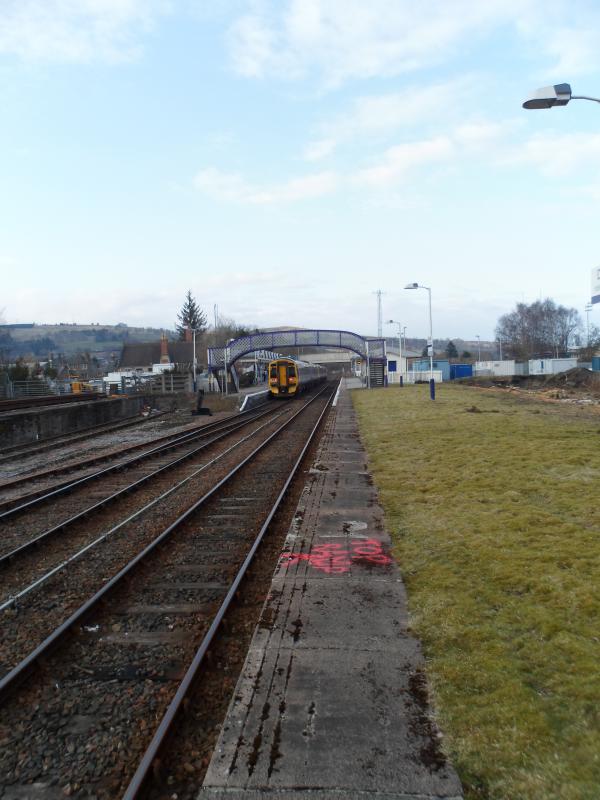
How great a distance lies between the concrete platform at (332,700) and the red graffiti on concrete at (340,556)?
2cm

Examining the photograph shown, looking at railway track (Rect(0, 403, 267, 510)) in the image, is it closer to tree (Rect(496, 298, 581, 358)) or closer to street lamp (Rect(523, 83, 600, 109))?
street lamp (Rect(523, 83, 600, 109))

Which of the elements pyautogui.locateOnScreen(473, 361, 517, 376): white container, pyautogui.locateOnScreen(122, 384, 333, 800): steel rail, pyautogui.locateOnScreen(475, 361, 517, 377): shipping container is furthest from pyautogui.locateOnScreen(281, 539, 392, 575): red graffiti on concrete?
pyautogui.locateOnScreen(473, 361, 517, 376): white container

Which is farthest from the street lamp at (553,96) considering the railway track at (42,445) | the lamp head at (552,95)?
the railway track at (42,445)

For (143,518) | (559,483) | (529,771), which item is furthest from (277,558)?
(559,483)

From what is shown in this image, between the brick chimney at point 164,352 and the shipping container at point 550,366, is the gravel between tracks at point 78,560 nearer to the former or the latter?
the shipping container at point 550,366

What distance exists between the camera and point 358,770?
3.41 m

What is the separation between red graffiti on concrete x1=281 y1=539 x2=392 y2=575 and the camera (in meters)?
7.01

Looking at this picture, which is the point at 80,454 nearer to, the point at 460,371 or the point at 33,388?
the point at 33,388

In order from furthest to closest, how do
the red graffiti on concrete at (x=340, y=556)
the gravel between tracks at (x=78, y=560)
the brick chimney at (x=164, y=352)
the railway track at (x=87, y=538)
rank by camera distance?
the brick chimney at (x=164, y=352), the red graffiti on concrete at (x=340, y=556), the railway track at (x=87, y=538), the gravel between tracks at (x=78, y=560)

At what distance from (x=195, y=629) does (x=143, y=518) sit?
15.4 ft

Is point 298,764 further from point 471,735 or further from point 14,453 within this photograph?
point 14,453

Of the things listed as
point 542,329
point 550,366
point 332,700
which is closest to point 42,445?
point 332,700

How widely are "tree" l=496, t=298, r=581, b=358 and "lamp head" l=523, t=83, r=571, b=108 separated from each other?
104 metres

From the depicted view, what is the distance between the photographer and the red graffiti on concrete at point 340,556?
7.01m
